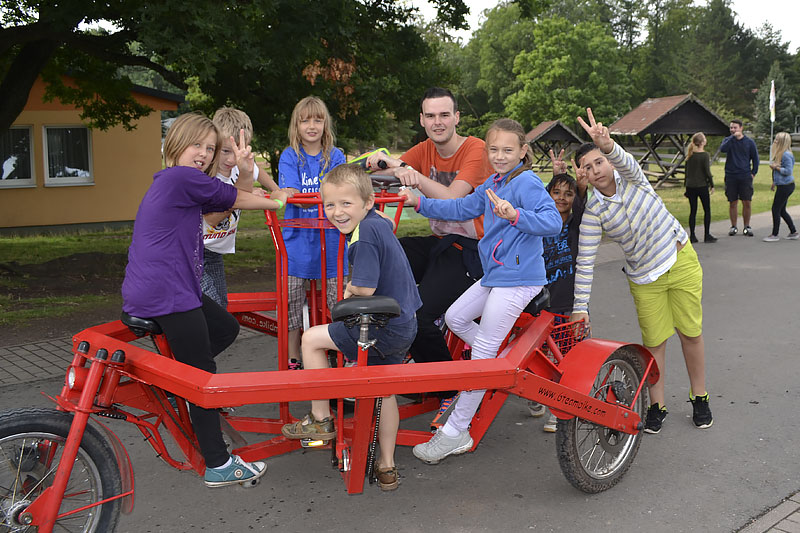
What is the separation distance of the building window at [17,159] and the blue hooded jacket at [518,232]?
15.8 m

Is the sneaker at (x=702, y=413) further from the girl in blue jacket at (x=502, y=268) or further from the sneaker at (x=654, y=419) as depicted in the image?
the girl in blue jacket at (x=502, y=268)

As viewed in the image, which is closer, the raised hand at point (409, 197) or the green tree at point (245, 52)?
the raised hand at point (409, 197)

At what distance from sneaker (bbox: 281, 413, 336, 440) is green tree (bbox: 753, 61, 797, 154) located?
199ft

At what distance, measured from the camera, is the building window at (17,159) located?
1722 centimetres

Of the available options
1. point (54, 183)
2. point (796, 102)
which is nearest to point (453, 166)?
point (54, 183)

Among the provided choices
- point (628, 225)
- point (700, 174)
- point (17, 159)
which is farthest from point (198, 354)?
point (17, 159)

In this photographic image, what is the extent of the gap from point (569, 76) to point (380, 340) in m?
63.3

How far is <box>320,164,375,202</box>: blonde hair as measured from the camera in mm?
3318

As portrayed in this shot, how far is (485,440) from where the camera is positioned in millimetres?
4641

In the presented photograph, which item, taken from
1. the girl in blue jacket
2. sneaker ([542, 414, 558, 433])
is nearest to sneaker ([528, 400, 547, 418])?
sneaker ([542, 414, 558, 433])

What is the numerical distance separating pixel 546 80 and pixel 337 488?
6138 centimetres

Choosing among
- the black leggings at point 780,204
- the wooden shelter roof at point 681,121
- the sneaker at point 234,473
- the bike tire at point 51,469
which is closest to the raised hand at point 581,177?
the sneaker at point 234,473

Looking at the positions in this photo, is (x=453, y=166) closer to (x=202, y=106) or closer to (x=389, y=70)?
(x=389, y=70)

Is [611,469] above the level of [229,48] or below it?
below
